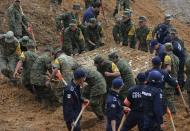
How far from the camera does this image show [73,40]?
56.4 ft

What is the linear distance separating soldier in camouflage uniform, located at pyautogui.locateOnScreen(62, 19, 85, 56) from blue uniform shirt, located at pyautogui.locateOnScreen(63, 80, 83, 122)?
5107 millimetres

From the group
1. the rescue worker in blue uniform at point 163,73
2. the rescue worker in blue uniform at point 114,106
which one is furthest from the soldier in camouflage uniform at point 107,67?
the rescue worker in blue uniform at point 114,106

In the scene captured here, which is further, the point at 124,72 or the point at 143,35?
the point at 143,35

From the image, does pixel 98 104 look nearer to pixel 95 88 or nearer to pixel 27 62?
pixel 95 88

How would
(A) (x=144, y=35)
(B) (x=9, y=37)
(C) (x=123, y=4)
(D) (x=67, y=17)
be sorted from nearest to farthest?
(B) (x=9, y=37) < (A) (x=144, y=35) < (D) (x=67, y=17) < (C) (x=123, y=4)

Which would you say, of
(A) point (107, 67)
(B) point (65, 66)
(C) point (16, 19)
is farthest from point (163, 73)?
(C) point (16, 19)

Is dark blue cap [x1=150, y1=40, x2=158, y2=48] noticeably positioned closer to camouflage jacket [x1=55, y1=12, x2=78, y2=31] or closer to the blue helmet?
camouflage jacket [x1=55, y1=12, x2=78, y2=31]

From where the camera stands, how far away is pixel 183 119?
1434 cm

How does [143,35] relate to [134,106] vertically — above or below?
below

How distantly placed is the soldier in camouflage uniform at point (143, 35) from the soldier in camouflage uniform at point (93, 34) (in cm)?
122

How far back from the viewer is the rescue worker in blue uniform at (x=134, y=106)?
11539 millimetres

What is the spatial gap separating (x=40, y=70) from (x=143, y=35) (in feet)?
14.5

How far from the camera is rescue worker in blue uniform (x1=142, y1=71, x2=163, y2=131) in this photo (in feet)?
37.0

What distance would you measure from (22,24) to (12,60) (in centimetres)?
234
